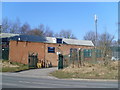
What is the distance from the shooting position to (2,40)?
50219mm

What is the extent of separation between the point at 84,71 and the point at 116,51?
11743mm

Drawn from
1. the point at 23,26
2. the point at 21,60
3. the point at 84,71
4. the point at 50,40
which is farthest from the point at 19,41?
the point at 23,26

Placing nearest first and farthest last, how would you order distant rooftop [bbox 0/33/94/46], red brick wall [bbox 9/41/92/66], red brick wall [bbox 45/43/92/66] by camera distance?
red brick wall [bbox 9/41/92/66] → red brick wall [bbox 45/43/92/66] → distant rooftop [bbox 0/33/94/46]

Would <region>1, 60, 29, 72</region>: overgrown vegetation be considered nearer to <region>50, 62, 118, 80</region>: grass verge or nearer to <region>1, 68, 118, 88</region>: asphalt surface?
<region>50, 62, 118, 80</region>: grass verge

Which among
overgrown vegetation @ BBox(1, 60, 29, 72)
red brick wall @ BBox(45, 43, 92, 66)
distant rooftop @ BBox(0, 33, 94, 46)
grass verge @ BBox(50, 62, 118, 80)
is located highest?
distant rooftop @ BBox(0, 33, 94, 46)

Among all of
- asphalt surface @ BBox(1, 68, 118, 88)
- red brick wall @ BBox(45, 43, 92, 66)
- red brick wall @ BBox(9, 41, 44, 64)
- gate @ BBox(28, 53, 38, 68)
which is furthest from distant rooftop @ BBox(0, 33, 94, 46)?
asphalt surface @ BBox(1, 68, 118, 88)

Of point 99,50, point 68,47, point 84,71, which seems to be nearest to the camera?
point 84,71

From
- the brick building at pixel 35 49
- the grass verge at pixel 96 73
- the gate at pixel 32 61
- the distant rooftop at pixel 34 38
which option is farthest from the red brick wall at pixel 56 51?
the grass verge at pixel 96 73

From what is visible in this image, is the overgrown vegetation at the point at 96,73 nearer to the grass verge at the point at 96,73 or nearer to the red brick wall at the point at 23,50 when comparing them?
the grass verge at the point at 96,73

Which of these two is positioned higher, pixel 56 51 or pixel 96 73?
pixel 56 51

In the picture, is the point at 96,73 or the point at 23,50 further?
the point at 23,50

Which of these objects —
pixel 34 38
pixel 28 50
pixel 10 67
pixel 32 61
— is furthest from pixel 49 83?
pixel 34 38

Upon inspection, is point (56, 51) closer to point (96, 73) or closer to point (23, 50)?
point (23, 50)

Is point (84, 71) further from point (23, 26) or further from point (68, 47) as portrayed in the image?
point (23, 26)
